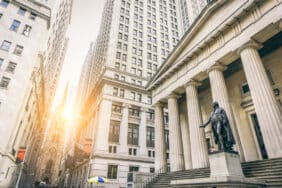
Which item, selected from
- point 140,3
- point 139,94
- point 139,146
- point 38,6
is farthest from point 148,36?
point 139,146

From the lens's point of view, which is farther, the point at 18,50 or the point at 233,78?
the point at 18,50

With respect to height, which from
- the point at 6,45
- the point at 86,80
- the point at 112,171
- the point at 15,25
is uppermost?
the point at 86,80

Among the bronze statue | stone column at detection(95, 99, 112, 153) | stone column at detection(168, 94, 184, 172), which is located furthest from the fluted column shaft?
stone column at detection(95, 99, 112, 153)

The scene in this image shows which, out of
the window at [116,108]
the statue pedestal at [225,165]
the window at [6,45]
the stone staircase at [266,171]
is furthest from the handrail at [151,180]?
the window at [6,45]

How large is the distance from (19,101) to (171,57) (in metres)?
21.7

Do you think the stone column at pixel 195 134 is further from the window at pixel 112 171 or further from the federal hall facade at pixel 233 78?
the window at pixel 112 171

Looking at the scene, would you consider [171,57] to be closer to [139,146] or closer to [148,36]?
[139,146]

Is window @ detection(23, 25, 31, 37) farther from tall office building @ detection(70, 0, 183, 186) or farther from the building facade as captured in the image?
tall office building @ detection(70, 0, 183, 186)

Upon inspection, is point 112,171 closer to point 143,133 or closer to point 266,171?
point 143,133

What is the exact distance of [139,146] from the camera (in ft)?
114

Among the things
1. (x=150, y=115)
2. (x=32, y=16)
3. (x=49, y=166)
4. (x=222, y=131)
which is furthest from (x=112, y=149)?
(x=49, y=166)

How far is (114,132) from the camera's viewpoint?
33875 mm

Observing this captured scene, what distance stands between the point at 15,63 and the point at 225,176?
29.7 metres

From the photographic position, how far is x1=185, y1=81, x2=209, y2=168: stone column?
54.2 feet
